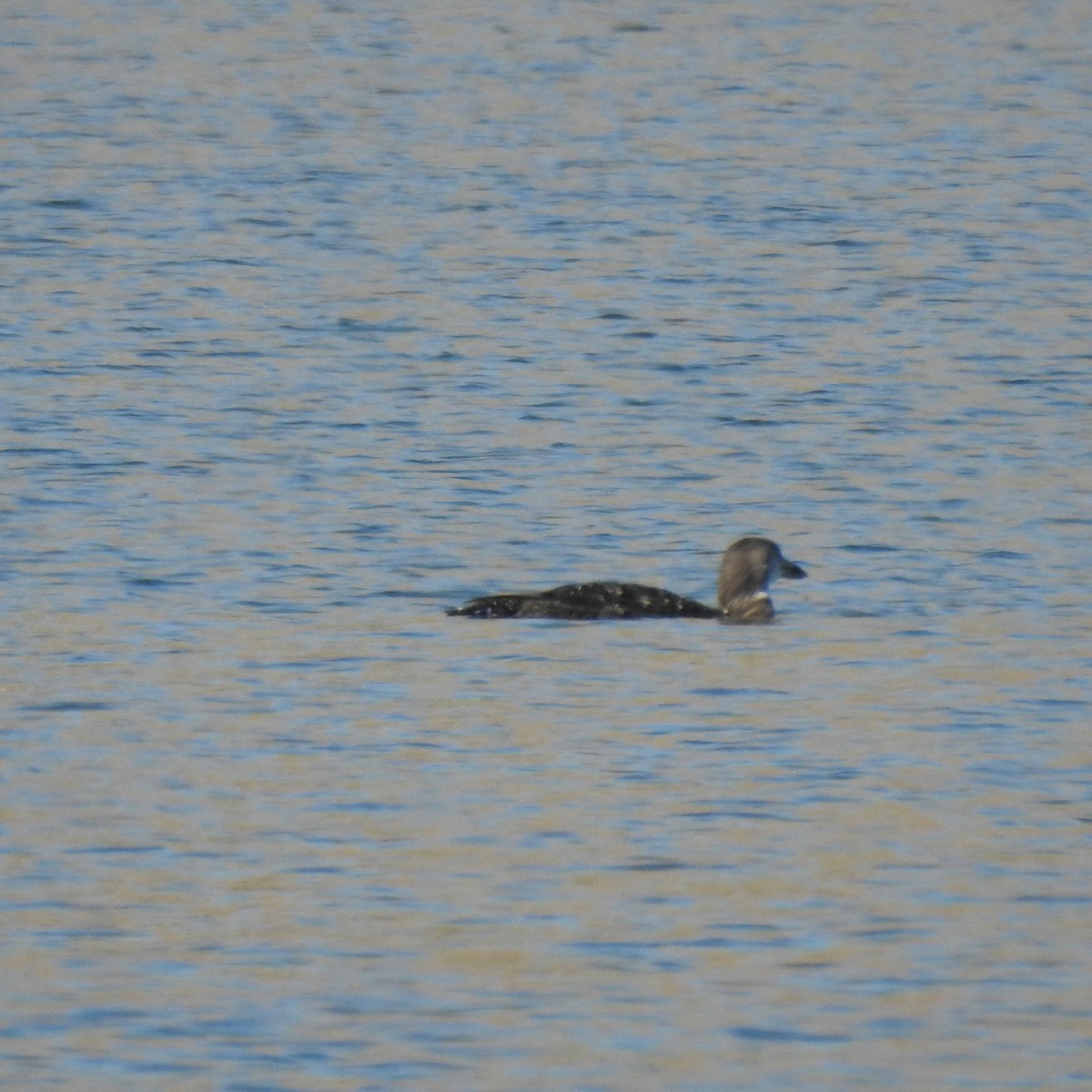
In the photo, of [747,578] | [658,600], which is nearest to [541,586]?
[658,600]

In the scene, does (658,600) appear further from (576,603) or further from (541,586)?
(541,586)

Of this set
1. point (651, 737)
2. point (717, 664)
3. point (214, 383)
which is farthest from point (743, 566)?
point (214, 383)

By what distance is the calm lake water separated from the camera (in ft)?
24.2

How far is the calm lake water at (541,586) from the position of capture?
24.2ft

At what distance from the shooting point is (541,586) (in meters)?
12.3

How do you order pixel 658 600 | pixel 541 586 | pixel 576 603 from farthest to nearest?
pixel 541 586
pixel 658 600
pixel 576 603

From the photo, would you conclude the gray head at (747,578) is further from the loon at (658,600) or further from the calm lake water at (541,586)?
the calm lake water at (541,586)

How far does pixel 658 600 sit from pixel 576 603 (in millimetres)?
345

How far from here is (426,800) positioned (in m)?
9.07

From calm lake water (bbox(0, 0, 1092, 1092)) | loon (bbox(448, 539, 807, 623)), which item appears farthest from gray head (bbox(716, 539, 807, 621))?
calm lake water (bbox(0, 0, 1092, 1092))

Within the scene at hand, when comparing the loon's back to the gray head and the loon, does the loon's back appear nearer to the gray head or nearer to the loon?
the loon

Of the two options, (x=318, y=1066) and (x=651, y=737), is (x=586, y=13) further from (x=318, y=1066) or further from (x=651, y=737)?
(x=318, y=1066)

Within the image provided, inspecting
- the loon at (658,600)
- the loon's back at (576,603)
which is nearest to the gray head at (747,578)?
the loon at (658,600)

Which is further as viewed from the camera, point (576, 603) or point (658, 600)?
point (658, 600)
